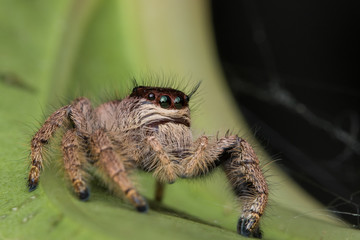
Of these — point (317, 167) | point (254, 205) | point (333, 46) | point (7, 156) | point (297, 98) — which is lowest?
point (7, 156)

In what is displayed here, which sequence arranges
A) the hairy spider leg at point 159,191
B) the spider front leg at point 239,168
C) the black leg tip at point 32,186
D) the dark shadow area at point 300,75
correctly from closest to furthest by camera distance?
the black leg tip at point 32,186 → the spider front leg at point 239,168 → the hairy spider leg at point 159,191 → the dark shadow area at point 300,75

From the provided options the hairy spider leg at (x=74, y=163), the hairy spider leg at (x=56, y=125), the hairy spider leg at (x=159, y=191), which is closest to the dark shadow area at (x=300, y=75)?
the hairy spider leg at (x=159, y=191)

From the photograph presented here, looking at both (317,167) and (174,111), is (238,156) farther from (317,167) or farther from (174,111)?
(317,167)

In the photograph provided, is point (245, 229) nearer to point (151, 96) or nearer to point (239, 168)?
point (239, 168)

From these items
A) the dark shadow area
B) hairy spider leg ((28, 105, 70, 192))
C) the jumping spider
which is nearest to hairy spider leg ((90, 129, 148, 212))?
the jumping spider

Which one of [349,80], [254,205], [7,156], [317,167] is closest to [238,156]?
[254,205]

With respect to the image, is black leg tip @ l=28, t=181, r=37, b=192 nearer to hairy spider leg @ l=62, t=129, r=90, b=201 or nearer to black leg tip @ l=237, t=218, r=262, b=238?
hairy spider leg @ l=62, t=129, r=90, b=201

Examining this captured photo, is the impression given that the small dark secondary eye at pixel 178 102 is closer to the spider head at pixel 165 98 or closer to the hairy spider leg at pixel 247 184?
the spider head at pixel 165 98
